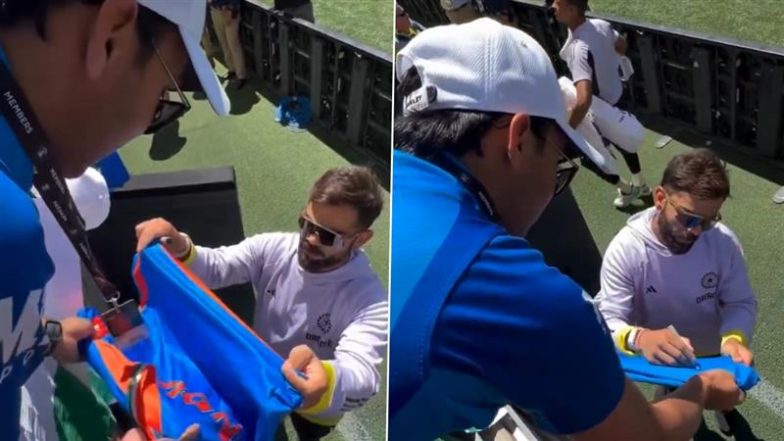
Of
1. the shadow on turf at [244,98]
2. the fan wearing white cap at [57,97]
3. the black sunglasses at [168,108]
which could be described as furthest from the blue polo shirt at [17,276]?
the shadow on turf at [244,98]

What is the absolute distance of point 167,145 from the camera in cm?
88

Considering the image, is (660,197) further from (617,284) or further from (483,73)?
(483,73)

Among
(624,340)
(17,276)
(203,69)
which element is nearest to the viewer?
(17,276)

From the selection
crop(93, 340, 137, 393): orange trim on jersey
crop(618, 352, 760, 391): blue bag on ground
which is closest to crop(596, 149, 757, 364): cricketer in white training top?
crop(618, 352, 760, 391): blue bag on ground

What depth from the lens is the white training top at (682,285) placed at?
97 cm

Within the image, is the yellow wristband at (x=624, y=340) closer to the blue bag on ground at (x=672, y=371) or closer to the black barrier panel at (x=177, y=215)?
the blue bag on ground at (x=672, y=371)

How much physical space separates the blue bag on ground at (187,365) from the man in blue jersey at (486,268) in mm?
204

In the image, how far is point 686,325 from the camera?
97 cm

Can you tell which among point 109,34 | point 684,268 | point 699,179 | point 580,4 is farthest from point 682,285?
point 109,34

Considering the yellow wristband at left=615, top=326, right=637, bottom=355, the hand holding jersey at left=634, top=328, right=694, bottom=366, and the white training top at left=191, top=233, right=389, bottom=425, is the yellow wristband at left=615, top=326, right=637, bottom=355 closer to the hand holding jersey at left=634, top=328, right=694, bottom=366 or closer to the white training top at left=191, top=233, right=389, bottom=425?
the hand holding jersey at left=634, top=328, right=694, bottom=366

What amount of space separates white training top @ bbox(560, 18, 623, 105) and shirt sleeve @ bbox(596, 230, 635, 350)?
20cm

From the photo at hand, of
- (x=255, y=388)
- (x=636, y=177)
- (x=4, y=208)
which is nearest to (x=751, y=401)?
(x=636, y=177)

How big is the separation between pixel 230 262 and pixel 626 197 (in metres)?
0.57

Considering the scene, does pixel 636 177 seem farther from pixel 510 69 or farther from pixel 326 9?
pixel 510 69
